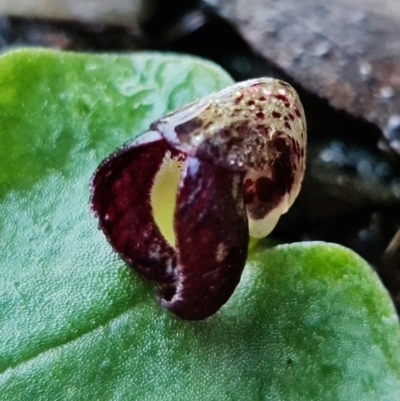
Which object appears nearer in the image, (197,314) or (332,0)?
(197,314)

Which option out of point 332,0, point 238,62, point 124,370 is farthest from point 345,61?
point 124,370

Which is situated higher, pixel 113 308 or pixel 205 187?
pixel 205 187

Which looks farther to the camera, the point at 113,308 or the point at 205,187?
the point at 113,308

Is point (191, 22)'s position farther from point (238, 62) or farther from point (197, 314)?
point (197, 314)
